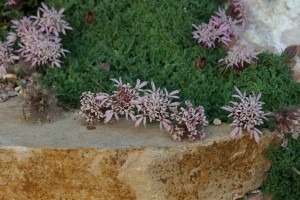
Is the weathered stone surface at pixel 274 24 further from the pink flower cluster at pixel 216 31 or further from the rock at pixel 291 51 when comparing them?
the pink flower cluster at pixel 216 31

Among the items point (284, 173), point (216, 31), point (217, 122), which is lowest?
point (284, 173)

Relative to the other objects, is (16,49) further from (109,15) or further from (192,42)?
(192,42)

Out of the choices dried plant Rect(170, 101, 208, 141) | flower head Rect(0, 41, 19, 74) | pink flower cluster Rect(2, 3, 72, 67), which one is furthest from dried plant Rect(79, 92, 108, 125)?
flower head Rect(0, 41, 19, 74)

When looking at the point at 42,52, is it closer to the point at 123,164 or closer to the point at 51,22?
the point at 51,22

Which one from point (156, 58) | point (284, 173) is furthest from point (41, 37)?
point (284, 173)

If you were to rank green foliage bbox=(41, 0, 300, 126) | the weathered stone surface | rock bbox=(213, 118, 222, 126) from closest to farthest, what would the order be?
rock bbox=(213, 118, 222, 126)
green foliage bbox=(41, 0, 300, 126)
the weathered stone surface

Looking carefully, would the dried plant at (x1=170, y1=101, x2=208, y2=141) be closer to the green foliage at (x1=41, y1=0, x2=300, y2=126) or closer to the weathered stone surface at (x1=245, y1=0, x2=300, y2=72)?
the green foliage at (x1=41, y1=0, x2=300, y2=126)

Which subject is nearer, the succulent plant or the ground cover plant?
the ground cover plant

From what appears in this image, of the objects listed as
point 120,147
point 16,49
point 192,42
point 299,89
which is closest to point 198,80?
point 192,42
